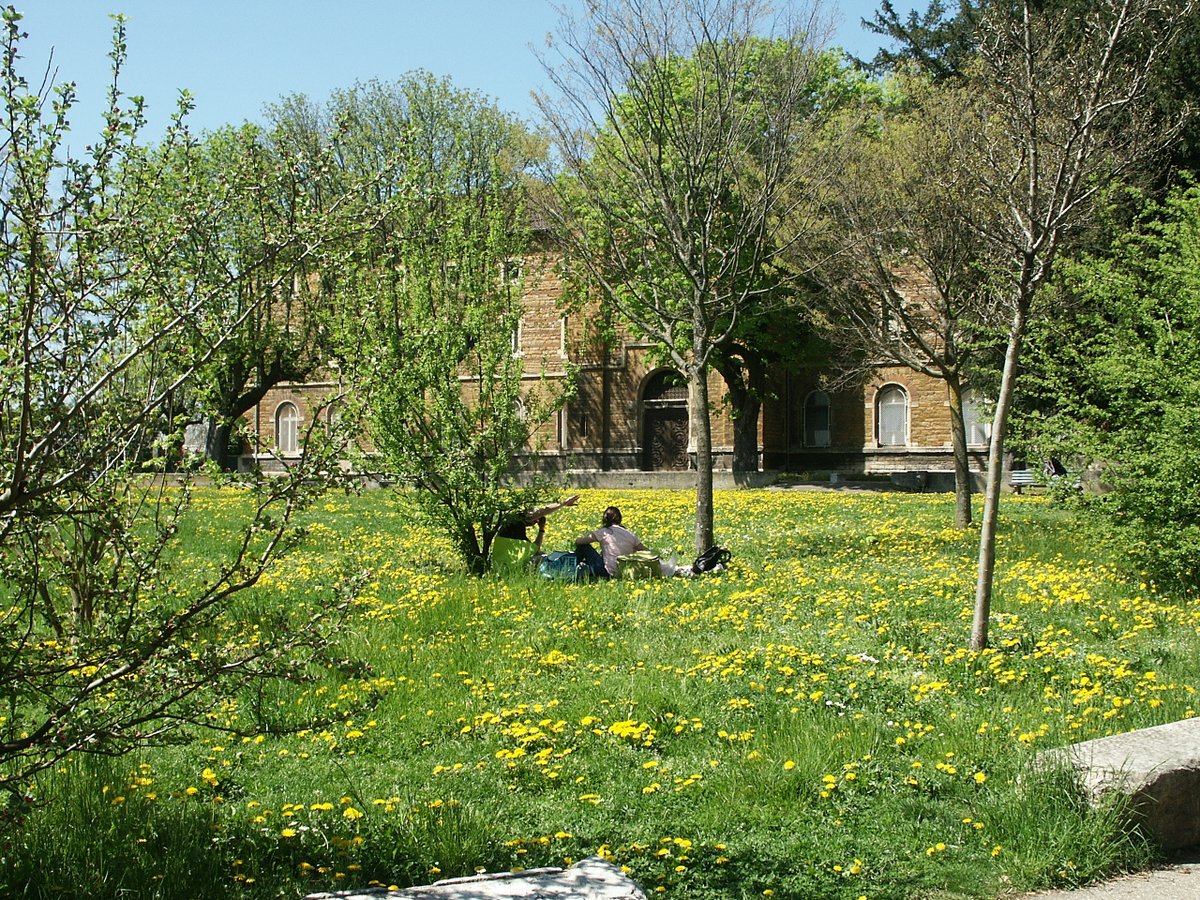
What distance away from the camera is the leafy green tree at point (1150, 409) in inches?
425

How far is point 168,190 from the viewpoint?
4227mm

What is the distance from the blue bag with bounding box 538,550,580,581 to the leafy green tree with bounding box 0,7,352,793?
7.75 meters

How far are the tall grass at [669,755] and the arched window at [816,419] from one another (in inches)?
1244

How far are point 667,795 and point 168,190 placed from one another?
374cm

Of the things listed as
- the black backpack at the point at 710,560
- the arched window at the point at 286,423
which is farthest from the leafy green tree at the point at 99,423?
the arched window at the point at 286,423

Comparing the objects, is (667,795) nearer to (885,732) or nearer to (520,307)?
(885,732)

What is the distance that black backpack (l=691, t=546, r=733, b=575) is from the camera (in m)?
13.2

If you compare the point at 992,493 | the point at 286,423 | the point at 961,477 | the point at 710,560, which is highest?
the point at 286,423

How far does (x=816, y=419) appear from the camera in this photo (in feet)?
140

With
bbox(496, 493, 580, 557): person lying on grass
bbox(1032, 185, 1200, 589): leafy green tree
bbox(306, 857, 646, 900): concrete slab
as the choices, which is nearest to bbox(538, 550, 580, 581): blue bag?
bbox(496, 493, 580, 557): person lying on grass

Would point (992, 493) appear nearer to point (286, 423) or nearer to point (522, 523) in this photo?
point (522, 523)

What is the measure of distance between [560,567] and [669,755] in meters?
Answer: 6.22

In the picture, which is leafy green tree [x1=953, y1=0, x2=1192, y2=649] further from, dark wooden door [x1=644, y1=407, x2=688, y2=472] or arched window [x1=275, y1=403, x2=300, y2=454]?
arched window [x1=275, y1=403, x2=300, y2=454]

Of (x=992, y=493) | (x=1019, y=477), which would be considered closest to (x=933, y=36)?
(x=1019, y=477)
